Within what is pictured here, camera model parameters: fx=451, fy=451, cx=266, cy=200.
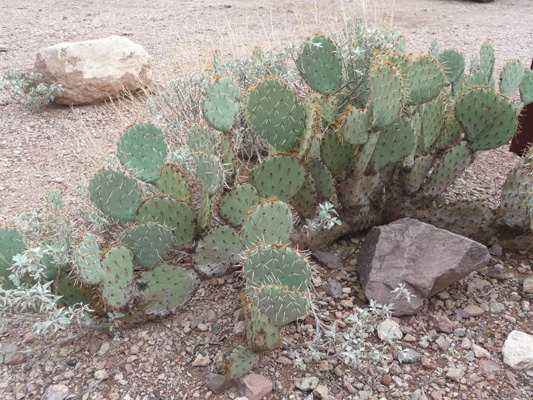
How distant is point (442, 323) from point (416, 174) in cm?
90

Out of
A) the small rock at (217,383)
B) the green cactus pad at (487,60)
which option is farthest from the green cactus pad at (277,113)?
the green cactus pad at (487,60)

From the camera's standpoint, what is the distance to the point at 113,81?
16.3 ft

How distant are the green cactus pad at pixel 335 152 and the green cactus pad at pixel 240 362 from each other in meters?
1.14

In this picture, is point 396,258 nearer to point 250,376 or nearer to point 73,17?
Answer: point 250,376

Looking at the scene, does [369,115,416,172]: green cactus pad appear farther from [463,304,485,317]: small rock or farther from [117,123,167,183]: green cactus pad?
[117,123,167,183]: green cactus pad

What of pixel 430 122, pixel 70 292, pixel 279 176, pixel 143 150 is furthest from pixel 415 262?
pixel 70 292

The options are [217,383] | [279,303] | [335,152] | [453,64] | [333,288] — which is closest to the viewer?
[279,303]

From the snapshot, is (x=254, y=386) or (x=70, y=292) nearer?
(x=254, y=386)

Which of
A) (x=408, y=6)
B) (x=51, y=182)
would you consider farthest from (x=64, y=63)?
(x=408, y=6)

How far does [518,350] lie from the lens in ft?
6.40

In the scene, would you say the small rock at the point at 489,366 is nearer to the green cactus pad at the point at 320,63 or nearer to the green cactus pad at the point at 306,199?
the green cactus pad at the point at 306,199

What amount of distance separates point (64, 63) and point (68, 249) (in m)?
3.64

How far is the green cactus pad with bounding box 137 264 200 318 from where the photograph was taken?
2102mm

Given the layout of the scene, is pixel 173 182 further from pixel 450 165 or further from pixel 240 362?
pixel 450 165
